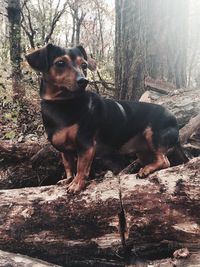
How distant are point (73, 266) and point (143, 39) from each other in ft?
12.8

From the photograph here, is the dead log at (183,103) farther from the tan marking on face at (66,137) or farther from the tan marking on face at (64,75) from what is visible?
the tan marking on face at (64,75)

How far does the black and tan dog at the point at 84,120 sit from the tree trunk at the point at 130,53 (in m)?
2.09

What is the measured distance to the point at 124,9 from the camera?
655 cm

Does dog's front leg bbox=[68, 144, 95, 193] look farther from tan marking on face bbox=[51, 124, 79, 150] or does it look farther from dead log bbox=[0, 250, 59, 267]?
dead log bbox=[0, 250, 59, 267]

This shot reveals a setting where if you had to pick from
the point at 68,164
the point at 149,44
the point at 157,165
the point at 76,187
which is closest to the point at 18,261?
the point at 76,187

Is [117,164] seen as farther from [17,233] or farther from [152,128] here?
[17,233]

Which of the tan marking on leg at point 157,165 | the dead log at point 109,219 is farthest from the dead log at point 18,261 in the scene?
the tan marking on leg at point 157,165

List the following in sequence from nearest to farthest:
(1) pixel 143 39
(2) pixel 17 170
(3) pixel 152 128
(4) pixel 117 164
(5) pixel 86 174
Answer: (5) pixel 86 174 < (3) pixel 152 128 < (4) pixel 117 164 < (2) pixel 17 170 < (1) pixel 143 39

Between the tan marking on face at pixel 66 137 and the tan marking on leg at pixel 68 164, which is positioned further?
the tan marking on leg at pixel 68 164

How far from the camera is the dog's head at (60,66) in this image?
11.6 ft

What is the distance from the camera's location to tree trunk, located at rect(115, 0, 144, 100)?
6.35 metres

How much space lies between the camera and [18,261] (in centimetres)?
344

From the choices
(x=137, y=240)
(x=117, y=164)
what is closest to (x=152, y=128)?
(x=117, y=164)

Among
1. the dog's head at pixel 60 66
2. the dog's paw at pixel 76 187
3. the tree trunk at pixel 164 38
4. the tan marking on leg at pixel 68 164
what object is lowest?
the dog's paw at pixel 76 187
